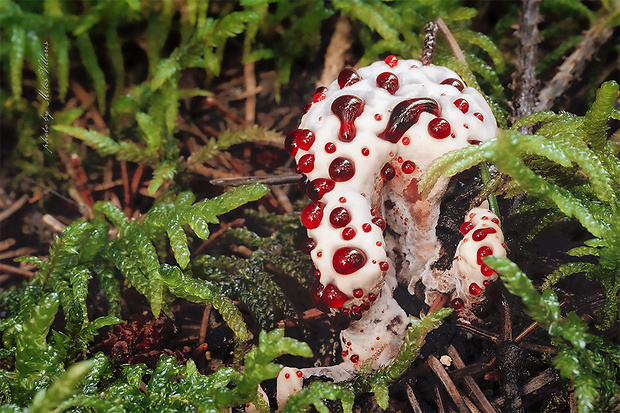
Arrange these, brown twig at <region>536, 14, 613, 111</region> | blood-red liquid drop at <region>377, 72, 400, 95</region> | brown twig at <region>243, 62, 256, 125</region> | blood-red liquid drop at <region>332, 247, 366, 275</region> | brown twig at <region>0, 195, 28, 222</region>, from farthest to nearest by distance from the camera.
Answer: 1. brown twig at <region>243, 62, 256, 125</region>
2. brown twig at <region>0, 195, 28, 222</region>
3. brown twig at <region>536, 14, 613, 111</region>
4. blood-red liquid drop at <region>377, 72, 400, 95</region>
5. blood-red liquid drop at <region>332, 247, 366, 275</region>

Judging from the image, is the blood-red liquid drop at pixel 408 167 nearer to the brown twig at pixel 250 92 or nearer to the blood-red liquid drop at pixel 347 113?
the blood-red liquid drop at pixel 347 113

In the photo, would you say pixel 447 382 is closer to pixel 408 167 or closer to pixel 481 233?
pixel 481 233

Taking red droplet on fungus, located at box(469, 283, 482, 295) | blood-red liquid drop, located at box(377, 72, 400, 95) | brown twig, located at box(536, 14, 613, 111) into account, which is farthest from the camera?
brown twig, located at box(536, 14, 613, 111)

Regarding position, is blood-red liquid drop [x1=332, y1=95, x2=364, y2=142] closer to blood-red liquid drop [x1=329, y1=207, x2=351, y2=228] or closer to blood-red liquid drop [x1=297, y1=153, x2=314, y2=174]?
blood-red liquid drop [x1=297, y1=153, x2=314, y2=174]

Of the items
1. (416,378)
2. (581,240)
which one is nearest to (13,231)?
(416,378)

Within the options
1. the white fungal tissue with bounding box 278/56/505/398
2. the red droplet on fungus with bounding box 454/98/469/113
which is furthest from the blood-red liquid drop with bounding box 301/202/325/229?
the red droplet on fungus with bounding box 454/98/469/113

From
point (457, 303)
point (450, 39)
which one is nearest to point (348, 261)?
point (457, 303)

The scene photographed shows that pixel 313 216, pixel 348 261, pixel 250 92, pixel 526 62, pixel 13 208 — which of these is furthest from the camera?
pixel 250 92
